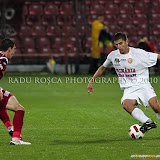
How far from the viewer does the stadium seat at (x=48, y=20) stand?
78.5ft

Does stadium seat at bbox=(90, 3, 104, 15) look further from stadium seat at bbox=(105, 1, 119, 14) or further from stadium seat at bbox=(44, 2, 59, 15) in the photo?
stadium seat at bbox=(44, 2, 59, 15)

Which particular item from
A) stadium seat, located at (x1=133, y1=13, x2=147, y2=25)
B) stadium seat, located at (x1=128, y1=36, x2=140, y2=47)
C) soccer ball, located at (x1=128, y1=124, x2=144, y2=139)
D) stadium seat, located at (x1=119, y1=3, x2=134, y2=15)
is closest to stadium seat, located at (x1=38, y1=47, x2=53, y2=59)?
stadium seat, located at (x1=128, y1=36, x2=140, y2=47)

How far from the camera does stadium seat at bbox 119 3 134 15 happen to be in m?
23.7

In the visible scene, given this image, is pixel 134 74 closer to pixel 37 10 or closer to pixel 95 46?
pixel 95 46

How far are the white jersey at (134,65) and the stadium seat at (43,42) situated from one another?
16234 mm

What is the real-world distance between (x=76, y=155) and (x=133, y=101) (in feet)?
6.07

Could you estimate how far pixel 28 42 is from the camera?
23438mm

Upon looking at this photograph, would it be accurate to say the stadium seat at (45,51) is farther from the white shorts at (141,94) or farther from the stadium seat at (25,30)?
the white shorts at (141,94)

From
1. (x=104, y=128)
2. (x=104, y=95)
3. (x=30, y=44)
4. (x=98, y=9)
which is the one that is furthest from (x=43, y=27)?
(x=104, y=128)

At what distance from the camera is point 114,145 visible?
633cm

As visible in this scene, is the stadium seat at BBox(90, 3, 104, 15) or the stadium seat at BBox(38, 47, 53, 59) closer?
the stadium seat at BBox(38, 47, 53, 59)

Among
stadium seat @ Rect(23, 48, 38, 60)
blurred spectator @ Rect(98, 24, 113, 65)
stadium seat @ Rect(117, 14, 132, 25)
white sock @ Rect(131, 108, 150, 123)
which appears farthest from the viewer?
stadium seat @ Rect(117, 14, 132, 25)

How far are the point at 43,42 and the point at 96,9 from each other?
291 cm

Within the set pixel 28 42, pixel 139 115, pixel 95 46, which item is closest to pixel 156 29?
pixel 95 46
